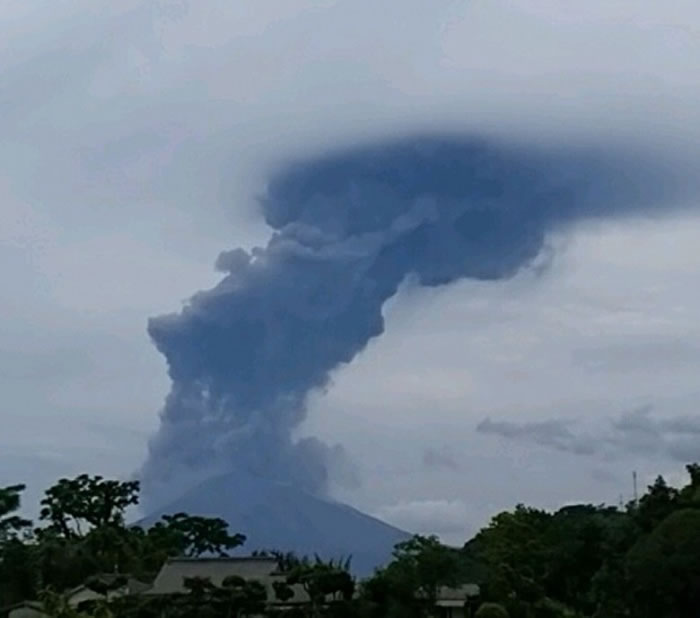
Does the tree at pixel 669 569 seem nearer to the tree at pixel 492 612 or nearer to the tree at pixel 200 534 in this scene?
the tree at pixel 492 612

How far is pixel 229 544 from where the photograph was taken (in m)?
88.1

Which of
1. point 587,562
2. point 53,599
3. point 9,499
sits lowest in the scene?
point 53,599

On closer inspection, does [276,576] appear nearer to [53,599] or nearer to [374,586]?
[374,586]

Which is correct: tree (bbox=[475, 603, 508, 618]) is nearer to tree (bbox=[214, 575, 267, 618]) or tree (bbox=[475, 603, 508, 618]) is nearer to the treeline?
the treeline

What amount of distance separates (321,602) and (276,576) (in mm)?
8927

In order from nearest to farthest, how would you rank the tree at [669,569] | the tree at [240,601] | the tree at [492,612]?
1. the tree at [669,569]
2. the tree at [492,612]
3. the tree at [240,601]

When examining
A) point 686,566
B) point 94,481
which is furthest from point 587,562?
point 94,481

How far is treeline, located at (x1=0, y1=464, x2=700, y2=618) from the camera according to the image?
42188 millimetres

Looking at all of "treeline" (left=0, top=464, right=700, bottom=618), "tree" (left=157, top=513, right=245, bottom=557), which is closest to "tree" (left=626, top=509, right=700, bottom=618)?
"treeline" (left=0, top=464, right=700, bottom=618)

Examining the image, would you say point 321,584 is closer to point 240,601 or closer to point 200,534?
point 240,601

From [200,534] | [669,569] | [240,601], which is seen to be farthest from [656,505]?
[200,534]

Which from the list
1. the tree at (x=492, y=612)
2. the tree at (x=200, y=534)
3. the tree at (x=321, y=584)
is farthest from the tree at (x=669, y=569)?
the tree at (x=200, y=534)

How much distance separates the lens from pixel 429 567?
58281mm

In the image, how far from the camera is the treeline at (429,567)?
4219cm
